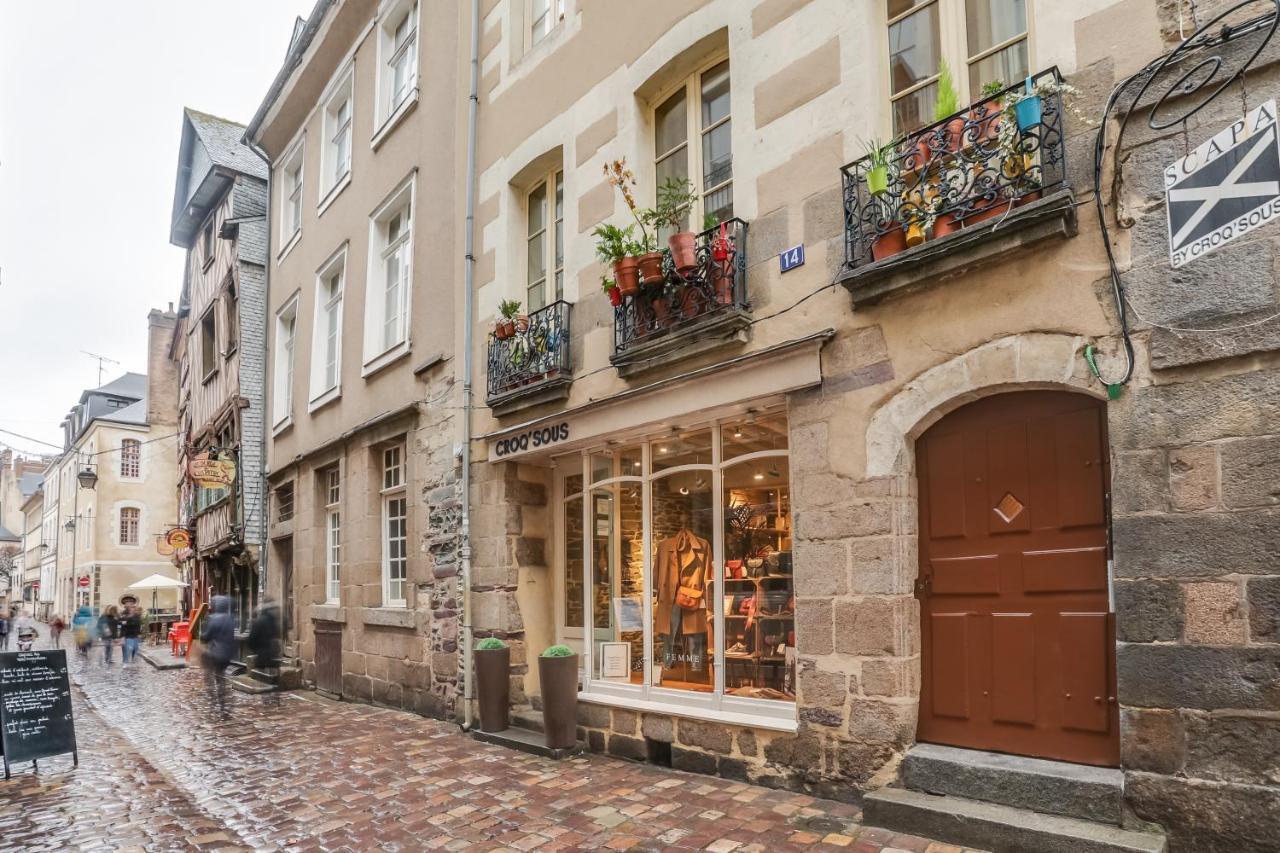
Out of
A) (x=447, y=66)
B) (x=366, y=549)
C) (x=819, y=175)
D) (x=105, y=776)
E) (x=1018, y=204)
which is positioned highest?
(x=447, y=66)

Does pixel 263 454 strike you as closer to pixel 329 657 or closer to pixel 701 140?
pixel 329 657

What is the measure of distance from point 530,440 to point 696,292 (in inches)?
95.2

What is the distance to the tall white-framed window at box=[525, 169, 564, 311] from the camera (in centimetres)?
827

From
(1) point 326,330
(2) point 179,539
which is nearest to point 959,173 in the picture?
(1) point 326,330

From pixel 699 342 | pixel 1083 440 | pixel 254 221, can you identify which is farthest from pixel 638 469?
pixel 254 221

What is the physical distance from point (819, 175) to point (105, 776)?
7124 millimetres

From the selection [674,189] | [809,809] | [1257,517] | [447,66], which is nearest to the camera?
[1257,517]

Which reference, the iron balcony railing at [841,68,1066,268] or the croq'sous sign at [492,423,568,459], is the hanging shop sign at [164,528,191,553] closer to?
the croq'sous sign at [492,423,568,459]

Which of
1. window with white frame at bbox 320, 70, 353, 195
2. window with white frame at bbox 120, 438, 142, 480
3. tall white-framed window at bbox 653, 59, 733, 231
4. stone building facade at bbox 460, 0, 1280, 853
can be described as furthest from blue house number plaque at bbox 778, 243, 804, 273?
window with white frame at bbox 120, 438, 142, 480

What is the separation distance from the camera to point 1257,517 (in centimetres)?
366

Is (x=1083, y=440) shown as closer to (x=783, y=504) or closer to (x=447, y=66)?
(x=783, y=504)

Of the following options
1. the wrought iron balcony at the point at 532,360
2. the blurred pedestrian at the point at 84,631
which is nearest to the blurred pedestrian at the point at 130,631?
the blurred pedestrian at the point at 84,631

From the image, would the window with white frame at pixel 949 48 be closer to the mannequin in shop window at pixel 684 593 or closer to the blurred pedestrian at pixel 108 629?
the mannequin in shop window at pixel 684 593

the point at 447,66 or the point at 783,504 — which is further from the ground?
the point at 447,66
